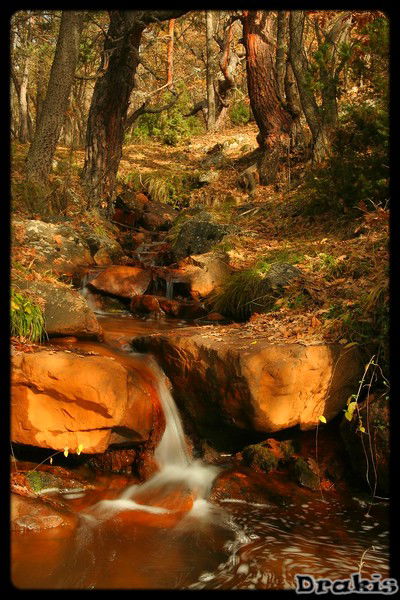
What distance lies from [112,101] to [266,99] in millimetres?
3562

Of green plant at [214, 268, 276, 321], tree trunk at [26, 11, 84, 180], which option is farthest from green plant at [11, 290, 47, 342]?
tree trunk at [26, 11, 84, 180]

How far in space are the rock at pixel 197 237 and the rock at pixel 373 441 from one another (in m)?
5.96

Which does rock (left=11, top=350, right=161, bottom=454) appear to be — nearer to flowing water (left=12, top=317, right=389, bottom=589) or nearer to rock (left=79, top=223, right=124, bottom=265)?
flowing water (left=12, top=317, right=389, bottom=589)

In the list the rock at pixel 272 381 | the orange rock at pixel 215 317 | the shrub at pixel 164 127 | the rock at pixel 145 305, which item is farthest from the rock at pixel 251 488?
the shrub at pixel 164 127

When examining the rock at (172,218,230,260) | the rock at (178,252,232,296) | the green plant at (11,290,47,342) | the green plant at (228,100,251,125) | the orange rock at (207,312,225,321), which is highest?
the green plant at (228,100,251,125)

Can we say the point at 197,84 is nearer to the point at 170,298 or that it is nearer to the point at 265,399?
the point at 170,298

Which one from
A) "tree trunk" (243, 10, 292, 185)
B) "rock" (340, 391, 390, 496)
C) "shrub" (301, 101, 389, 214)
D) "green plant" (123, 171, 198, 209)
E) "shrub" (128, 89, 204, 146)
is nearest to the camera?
"rock" (340, 391, 390, 496)

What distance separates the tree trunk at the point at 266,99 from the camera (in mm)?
13797

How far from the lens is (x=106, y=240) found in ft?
37.9

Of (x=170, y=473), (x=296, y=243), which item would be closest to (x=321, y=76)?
(x=296, y=243)

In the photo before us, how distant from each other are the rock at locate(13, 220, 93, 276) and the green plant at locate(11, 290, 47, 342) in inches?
105

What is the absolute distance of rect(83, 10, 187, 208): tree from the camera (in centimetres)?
1234

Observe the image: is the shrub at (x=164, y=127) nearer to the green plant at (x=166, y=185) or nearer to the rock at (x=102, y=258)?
the green plant at (x=166, y=185)
